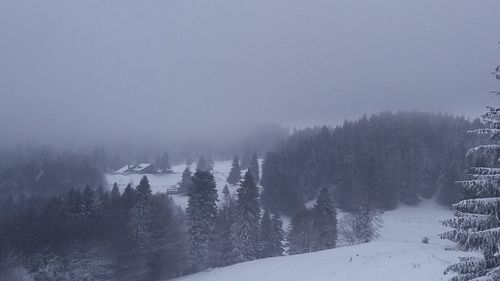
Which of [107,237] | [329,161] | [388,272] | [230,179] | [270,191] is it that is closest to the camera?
[388,272]

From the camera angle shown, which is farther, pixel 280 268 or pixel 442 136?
pixel 442 136

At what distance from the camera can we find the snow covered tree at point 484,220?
10.6 m

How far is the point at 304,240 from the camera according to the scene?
67.1m

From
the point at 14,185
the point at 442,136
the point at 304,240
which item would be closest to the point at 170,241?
the point at 304,240

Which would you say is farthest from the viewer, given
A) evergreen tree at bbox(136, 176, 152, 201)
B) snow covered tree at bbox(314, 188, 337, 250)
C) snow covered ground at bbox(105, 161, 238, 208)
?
snow covered ground at bbox(105, 161, 238, 208)

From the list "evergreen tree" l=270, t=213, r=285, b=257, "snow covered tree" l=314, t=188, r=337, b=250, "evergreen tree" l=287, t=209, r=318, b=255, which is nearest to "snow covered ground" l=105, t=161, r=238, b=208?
"snow covered tree" l=314, t=188, r=337, b=250

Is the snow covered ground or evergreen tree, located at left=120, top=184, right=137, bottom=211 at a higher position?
evergreen tree, located at left=120, top=184, right=137, bottom=211

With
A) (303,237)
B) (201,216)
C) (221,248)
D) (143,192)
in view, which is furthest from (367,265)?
(143,192)

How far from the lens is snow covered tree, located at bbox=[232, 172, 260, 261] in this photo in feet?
207

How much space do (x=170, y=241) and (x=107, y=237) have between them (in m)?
8.44

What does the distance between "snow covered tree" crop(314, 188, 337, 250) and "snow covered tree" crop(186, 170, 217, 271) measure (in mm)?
16982

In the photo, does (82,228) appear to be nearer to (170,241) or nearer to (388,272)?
(170,241)

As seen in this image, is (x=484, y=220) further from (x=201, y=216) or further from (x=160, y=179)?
(x=160, y=179)

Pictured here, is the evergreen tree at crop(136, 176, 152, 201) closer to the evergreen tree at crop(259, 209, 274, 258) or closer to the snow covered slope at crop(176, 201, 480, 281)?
the evergreen tree at crop(259, 209, 274, 258)
